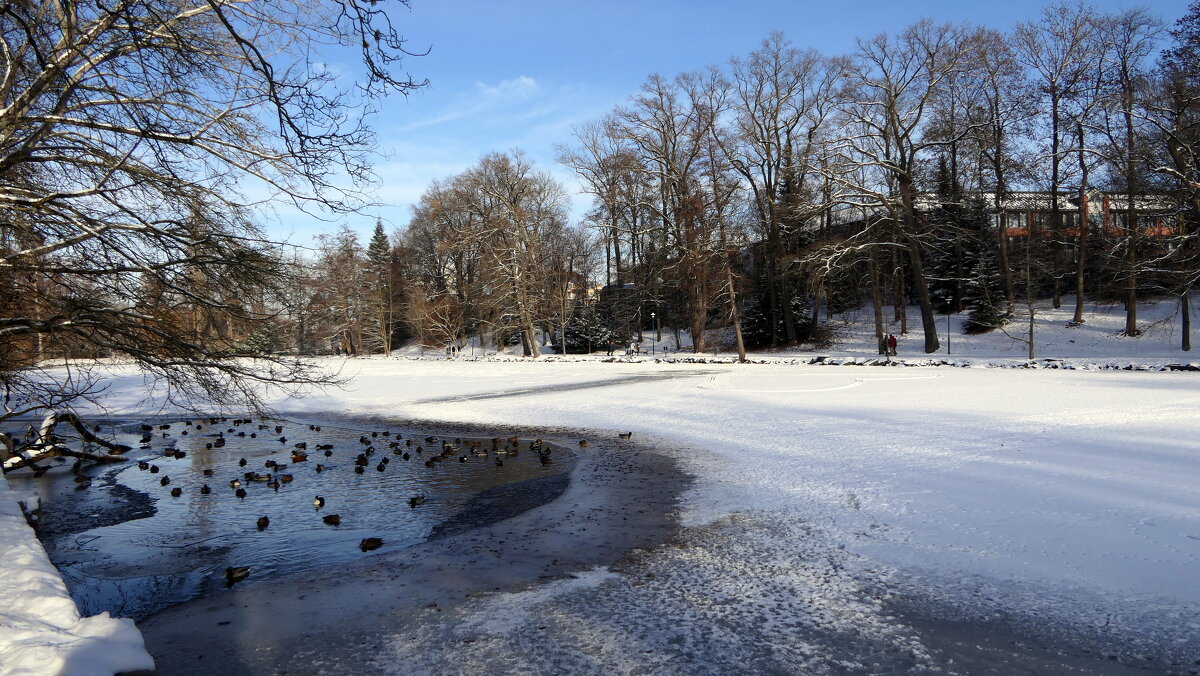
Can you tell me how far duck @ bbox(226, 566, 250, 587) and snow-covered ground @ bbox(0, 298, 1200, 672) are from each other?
152 cm

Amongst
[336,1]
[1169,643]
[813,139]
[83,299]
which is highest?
[813,139]

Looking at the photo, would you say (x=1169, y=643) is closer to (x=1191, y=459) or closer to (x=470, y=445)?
(x=1191, y=459)

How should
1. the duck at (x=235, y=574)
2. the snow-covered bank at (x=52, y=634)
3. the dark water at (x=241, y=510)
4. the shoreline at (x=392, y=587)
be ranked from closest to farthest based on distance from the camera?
the snow-covered bank at (x=52, y=634) < the shoreline at (x=392, y=587) < the duck at (x=235, y=574) < the dark water at (x=241, y=510)

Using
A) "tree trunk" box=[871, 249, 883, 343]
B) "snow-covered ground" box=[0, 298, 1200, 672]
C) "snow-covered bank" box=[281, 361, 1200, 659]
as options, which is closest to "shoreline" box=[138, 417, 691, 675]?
"snow-covered ground" box=[0, 298, 1200, 672]

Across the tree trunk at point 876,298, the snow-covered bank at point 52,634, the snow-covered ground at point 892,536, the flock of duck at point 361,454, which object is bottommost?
the snow-covered ground at point 892,536

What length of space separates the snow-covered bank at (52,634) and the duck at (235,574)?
4.21 feet

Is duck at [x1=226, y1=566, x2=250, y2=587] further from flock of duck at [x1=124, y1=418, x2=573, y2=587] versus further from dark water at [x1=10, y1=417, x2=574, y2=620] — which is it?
flock of duck at [x1=124, y1=418, x2=573, y2=587]

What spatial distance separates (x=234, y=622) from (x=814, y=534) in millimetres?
4920

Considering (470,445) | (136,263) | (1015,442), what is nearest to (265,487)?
(470,445)

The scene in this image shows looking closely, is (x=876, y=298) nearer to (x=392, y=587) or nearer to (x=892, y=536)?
(x=892, y=536)

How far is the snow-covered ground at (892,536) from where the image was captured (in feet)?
14.4

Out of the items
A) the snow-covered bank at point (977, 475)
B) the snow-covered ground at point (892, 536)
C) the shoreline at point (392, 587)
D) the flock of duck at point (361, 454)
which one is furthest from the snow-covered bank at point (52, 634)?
the snow-covered bank at point (977, 475)

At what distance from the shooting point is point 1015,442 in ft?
32.6

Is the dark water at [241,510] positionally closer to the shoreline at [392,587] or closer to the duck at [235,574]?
the duck at [235,574]
